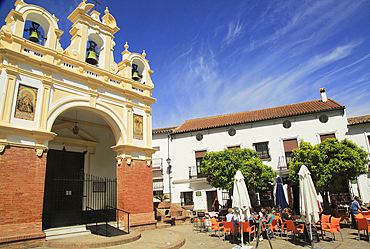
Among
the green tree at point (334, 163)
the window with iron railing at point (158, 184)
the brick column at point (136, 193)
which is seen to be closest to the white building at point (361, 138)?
the green tree at point (334, 163)

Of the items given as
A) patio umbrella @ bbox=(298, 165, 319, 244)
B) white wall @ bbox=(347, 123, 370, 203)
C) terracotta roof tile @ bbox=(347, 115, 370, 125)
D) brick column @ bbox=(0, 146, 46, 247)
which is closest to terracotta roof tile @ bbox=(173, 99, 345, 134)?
terracotta roof tile @ bbox=(347, 115, 370, 125)

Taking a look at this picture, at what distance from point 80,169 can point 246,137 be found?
1349 cm

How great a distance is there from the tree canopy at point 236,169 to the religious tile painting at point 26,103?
1116cm

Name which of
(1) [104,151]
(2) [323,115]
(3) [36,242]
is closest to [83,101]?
(1) [104,151]

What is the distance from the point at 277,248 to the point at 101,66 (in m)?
10.9

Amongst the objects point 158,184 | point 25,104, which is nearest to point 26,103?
point 25,104

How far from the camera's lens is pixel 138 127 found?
12.8m

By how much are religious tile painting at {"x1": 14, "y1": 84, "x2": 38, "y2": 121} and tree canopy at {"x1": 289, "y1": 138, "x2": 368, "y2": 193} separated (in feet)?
43.0

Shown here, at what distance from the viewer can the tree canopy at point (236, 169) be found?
51.1 ft

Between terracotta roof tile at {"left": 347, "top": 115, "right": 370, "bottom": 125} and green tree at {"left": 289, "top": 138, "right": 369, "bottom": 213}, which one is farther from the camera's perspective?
terracotta roof tile at {"left": 347, "top": 115, "right": 370, "bottom": 125}

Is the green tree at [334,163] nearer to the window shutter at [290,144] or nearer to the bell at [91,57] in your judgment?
the window shutter at [290,144]

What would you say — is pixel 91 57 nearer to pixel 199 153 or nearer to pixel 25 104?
pixel 25 104

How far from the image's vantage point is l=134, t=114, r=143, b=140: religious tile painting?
12586 millimetres

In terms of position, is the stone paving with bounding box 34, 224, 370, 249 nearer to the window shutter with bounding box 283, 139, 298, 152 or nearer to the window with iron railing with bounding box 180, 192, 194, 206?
the window shutter with bounding box 283, 139, 298, 152
